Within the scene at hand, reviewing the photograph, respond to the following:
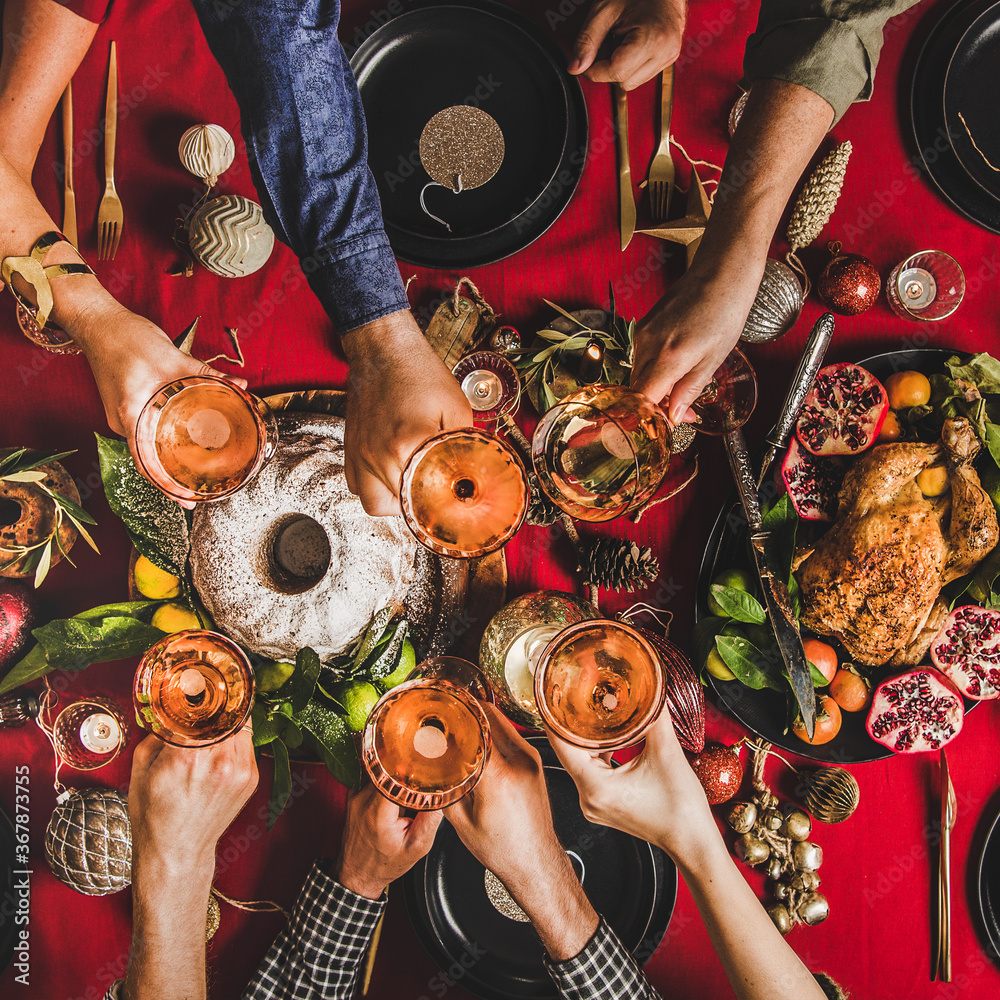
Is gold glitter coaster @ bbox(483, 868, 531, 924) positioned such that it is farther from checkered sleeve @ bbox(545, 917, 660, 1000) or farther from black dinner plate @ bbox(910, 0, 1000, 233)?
black dinner plate @ bbox(910, 0, 1000, 233)

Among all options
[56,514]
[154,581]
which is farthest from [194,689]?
[56,514]

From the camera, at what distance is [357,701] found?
2.79ft

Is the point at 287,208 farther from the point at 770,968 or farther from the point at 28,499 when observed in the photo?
the point at 770,968

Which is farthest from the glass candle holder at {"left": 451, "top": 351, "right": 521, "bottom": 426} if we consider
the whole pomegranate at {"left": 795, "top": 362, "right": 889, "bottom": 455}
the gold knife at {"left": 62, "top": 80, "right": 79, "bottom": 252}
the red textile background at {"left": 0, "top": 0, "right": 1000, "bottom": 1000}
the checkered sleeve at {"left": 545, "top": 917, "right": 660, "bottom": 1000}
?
the checkered sleeve at {"left": 545, "top": 917, "right": 660, "bottom": 1000}

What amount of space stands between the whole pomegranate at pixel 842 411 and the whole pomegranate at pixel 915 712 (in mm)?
375

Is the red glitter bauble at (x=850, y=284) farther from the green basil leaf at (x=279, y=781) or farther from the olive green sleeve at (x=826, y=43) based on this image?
the green basil leaf at (x=279, y=781)

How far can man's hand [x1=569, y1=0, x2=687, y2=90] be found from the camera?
97cm

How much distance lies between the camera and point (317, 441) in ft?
3.05

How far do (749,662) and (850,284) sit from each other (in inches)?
25.1

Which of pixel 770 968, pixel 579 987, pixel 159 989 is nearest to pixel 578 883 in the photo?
pixel 579 987

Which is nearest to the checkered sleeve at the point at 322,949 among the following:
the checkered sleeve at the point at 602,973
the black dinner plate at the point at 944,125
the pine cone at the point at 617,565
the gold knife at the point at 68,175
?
the checkered sleeve at the point at 602,973

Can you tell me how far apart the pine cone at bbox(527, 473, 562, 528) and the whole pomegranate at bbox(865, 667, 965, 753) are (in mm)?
578

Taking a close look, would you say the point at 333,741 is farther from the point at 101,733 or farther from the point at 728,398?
the point at 728,398

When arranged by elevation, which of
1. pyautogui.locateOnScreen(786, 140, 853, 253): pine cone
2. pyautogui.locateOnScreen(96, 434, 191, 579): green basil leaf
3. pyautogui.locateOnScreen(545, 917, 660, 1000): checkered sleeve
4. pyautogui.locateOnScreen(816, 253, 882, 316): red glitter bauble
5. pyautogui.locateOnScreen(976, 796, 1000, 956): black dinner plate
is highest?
pyautogui.locateOnScreen(786, 140, 853, 253): pine cone
